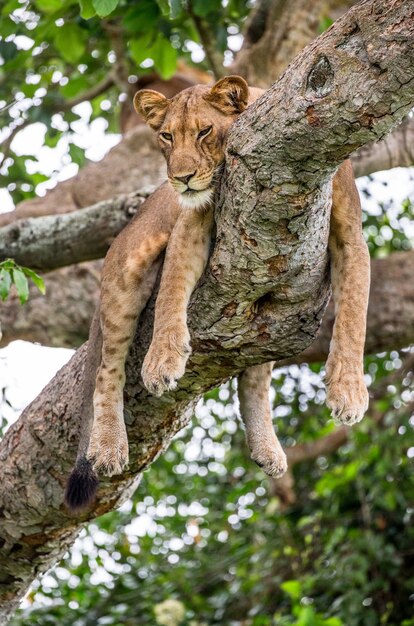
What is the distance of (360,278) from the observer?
133 inches

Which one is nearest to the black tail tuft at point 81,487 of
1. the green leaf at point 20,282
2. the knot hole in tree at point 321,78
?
the green leaf at point 20,282

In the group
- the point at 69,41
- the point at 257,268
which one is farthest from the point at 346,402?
the point at 69,41

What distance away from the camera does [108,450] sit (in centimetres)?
365

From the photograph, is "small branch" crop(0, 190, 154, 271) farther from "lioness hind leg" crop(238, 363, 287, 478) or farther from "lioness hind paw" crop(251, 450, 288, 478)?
"lioness hind paw" crop(251, 450, 288, 478)

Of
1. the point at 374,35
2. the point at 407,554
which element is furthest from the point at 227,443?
the point at 374,35

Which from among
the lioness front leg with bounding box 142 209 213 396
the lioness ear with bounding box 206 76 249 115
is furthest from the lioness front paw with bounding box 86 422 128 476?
the lioness ear with bounding box 206 76 249 115

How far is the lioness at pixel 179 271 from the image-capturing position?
3.38 meters

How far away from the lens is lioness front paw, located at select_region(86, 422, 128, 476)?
3645mm

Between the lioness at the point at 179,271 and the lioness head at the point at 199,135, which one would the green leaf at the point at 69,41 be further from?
the lioness head at the point at 199,135

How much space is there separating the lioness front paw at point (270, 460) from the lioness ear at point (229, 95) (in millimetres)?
1361

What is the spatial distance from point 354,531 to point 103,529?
6.10 ft

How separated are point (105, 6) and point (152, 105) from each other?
0.63 metres

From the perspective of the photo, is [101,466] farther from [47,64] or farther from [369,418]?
[47,64]

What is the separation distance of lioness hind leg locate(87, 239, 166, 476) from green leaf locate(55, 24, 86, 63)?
3.12 m
